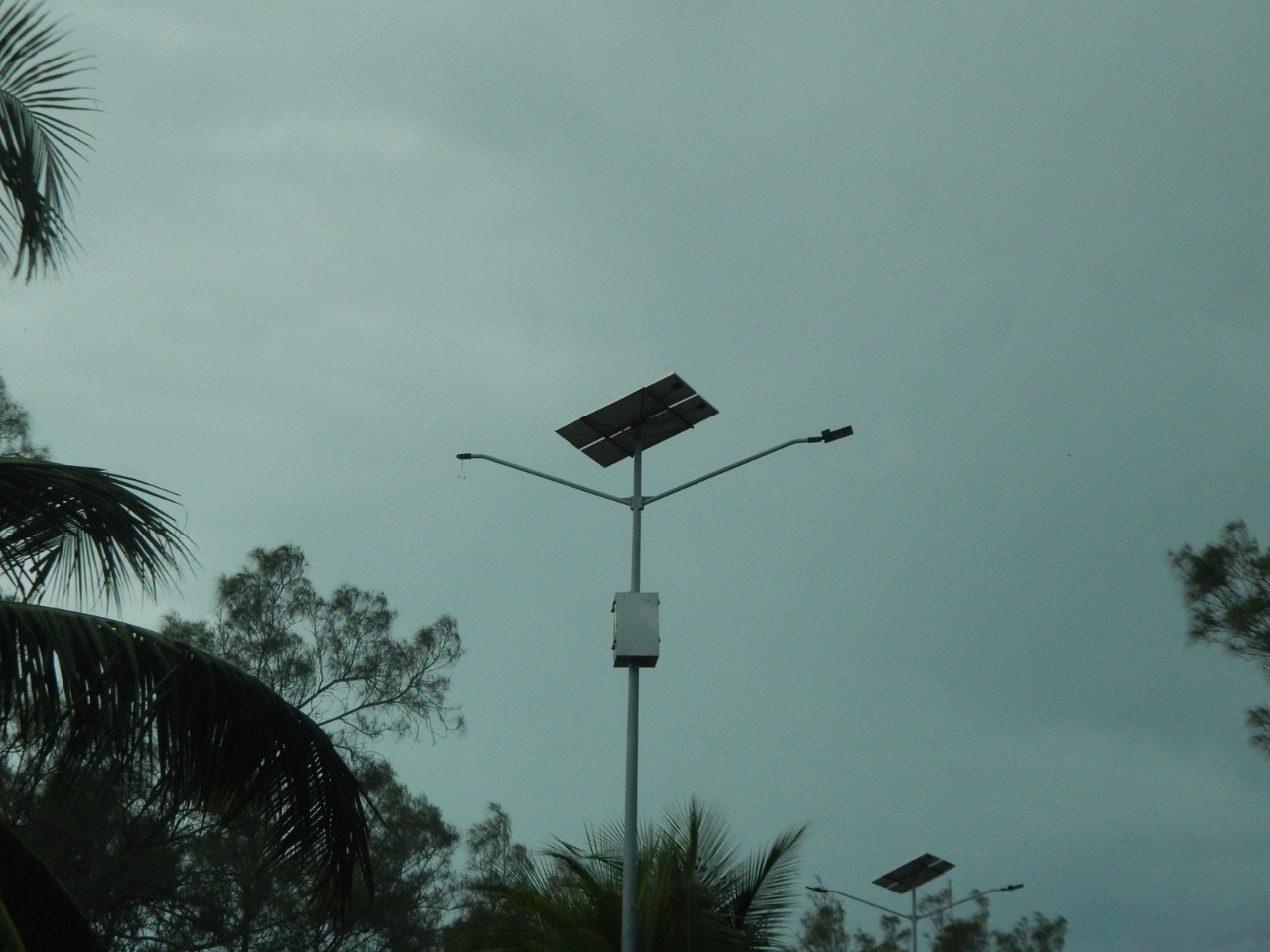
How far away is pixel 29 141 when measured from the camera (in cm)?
710

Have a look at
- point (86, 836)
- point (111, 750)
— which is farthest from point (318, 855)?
point (86, 836)

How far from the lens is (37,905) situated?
725 centimetres

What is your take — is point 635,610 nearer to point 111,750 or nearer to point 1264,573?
point 111,750

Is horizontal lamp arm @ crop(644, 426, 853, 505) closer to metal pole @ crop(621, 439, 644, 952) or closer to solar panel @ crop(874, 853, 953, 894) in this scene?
metal pole @ crop(621, 439, 644, 952)

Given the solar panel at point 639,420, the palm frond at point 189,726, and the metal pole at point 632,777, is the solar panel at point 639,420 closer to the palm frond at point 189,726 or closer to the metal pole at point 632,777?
the metal pole at point 632,777

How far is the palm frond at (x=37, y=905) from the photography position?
716cm

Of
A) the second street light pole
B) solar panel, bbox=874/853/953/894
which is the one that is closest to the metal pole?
the second street light pole

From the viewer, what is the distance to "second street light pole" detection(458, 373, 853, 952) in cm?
1302

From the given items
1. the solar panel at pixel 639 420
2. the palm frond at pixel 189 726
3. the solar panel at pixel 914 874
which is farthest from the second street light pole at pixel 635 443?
the solar panel at pixel 914 874

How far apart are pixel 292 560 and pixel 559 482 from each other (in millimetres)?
16694

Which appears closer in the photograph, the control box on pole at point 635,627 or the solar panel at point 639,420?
the control box on pole at point 635,627

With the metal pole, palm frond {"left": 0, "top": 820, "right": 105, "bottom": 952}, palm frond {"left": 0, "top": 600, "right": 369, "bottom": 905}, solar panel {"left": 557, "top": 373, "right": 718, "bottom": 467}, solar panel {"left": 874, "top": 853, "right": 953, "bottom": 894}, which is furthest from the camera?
solar panel {"left": 874, "top": 853, "right": 953, "bottom": 894}

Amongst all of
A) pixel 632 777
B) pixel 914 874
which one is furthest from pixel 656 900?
pixel 914 874

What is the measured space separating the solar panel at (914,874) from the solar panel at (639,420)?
24997 mm
